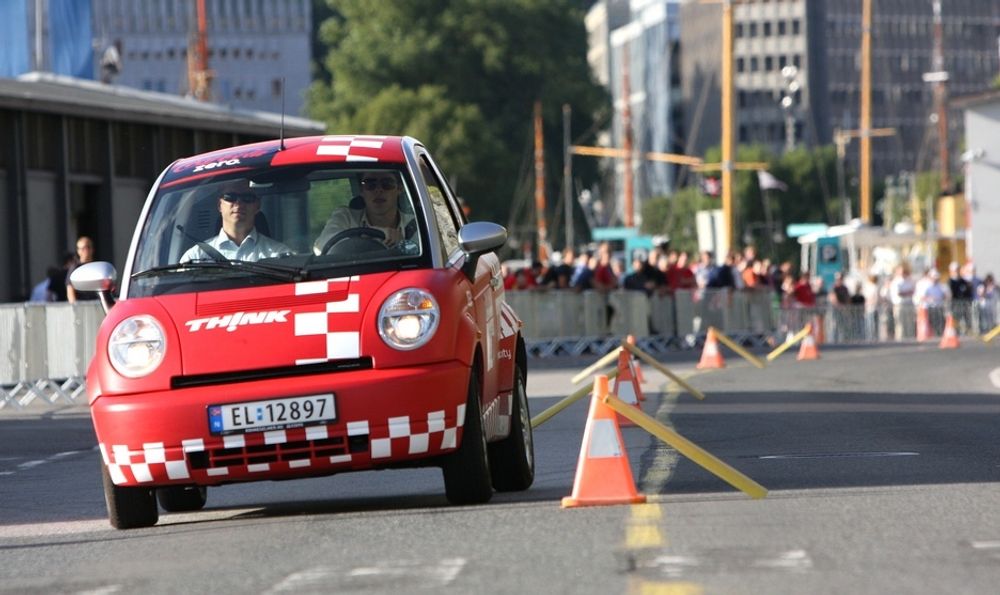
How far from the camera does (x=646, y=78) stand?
176 metres

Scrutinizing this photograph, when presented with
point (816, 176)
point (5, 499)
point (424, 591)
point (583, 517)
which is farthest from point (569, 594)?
point (816, 176)

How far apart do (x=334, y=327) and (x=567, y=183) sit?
7505 centimetres

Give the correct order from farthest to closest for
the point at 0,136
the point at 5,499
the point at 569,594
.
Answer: the point at 0,136, the point at 5,499, the point at 569,594

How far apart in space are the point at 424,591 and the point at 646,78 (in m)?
170

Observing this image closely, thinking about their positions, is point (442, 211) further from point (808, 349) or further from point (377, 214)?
point (808, 349)

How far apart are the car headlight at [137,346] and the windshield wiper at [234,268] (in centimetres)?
43

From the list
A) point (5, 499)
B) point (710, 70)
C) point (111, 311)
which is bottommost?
point (5, 499)

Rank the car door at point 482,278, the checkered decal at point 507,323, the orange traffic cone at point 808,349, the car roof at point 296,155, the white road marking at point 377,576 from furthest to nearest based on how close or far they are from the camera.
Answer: the orange traffic cone at point 808,349, the checkered decal at point 507,323, the car roof at point 296,155, the car door at point 482,278, the white road marking at point 377,576

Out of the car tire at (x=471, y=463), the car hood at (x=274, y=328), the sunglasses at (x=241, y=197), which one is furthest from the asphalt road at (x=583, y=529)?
the sunglasses at (x=241, y=197)

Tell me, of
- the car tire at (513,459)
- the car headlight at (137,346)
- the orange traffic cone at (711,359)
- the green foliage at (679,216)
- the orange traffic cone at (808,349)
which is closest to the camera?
the car headlight at (137,346)

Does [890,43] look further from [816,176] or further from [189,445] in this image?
[189,445]

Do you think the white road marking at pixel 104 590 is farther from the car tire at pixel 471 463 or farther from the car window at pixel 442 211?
the car window at pixel 442 211

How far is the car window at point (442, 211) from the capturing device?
36.3ft

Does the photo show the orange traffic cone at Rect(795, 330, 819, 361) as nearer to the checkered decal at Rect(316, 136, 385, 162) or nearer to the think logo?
the checkered decal at Rect(316, 136, 385, 162)
